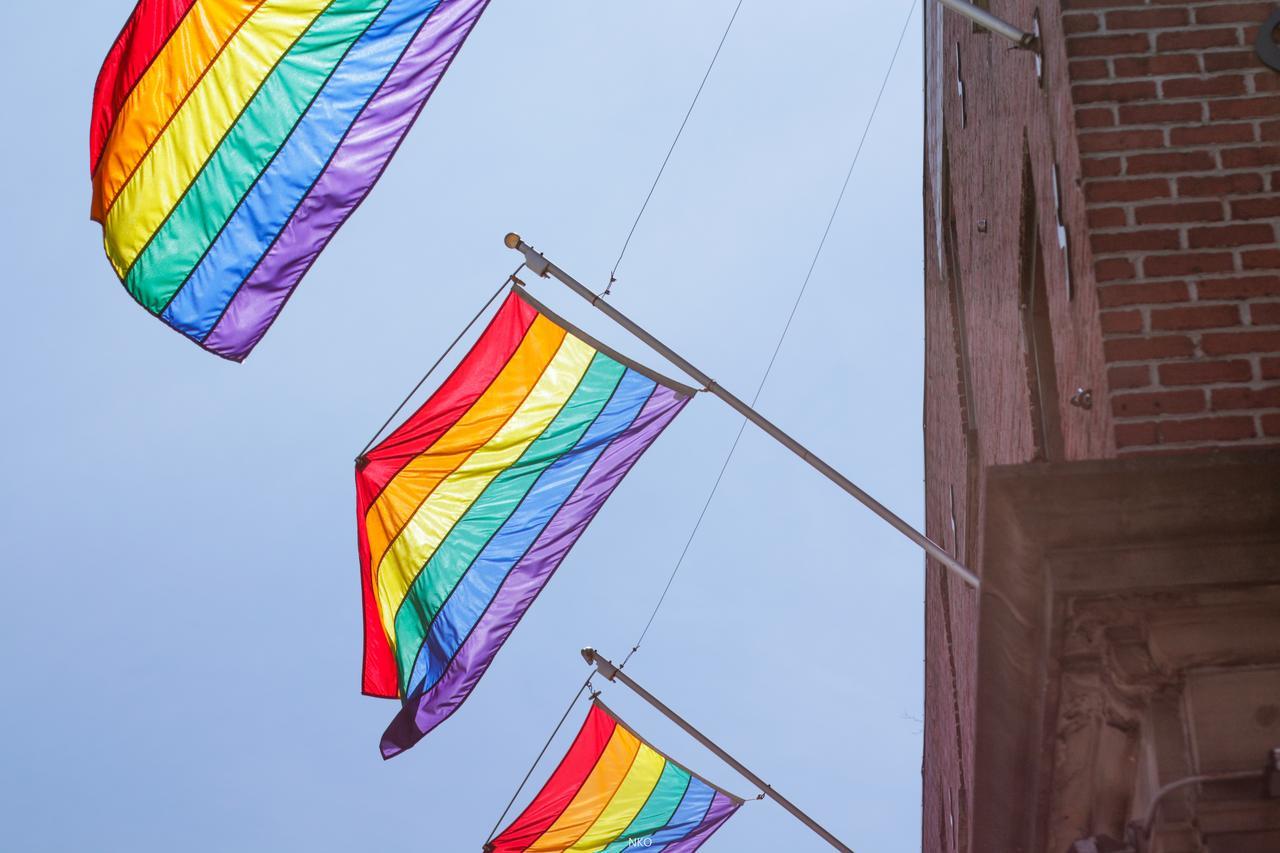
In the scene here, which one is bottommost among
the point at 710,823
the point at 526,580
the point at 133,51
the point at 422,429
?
the point at 710,823

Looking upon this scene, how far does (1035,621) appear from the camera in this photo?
4324 millimetres

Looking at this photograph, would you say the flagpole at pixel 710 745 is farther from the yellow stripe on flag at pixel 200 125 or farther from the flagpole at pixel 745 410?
the yellow stripe on flag at pixel 200 125

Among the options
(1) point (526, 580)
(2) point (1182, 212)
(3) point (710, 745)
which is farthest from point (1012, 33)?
(3) point (710, 745)

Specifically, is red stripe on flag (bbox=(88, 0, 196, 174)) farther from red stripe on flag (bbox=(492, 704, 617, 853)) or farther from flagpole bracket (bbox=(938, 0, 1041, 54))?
red stripe on flag (bbox=(492, 704, 617, 853))

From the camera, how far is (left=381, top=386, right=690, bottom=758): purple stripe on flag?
839 cm

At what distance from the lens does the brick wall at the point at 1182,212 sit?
4.29 metres

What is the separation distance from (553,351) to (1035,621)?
4565mm

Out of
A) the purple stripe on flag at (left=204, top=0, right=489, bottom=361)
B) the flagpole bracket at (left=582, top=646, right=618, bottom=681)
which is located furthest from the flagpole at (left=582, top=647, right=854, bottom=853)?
the purple stripe on flag at (left=204, top=0, right=489, bottom=361)

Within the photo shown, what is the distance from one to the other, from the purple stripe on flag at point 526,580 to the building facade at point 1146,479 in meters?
3.51

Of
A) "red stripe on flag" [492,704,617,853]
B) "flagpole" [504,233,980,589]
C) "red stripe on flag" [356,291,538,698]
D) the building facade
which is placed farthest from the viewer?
"red stripe on flag" [492,704,617,853]

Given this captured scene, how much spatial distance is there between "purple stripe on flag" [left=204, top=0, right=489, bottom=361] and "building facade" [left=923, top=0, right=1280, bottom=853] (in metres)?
3.10

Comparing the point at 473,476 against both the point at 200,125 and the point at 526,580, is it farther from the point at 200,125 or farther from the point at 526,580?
the point at 200,125

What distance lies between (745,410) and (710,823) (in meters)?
5.15

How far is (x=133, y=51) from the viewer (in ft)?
23.0
